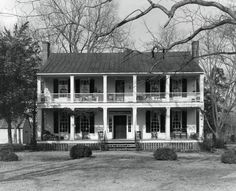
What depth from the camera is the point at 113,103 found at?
31516 millimetres

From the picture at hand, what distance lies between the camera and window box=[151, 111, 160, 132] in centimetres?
3300

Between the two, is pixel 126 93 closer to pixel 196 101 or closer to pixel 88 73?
pixel 88 73

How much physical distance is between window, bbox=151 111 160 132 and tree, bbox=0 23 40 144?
975 cm

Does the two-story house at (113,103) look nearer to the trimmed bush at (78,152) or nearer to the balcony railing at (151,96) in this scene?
the balcony railing at (151,96)

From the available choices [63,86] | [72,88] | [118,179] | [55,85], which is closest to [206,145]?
[72,88]

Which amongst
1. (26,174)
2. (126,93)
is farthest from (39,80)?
(26,174)

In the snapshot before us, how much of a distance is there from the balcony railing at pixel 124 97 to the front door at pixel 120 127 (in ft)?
5.73

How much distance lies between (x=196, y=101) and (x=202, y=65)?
2899 mm

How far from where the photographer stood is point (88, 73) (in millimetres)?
31781

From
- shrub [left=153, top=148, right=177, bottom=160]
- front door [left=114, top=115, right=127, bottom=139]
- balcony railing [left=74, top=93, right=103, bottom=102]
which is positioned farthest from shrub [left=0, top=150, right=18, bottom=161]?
front door [left=114, top=115, right=127, bottom=139]

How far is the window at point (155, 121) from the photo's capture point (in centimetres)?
3300

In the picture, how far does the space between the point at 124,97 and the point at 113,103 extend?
1430 mm

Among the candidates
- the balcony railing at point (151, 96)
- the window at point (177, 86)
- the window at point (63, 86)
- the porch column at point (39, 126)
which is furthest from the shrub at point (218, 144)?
the porch column at point (39, 126)

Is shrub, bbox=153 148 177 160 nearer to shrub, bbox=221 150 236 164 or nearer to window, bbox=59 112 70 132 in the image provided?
shrub, bbox=221 150 236 164
